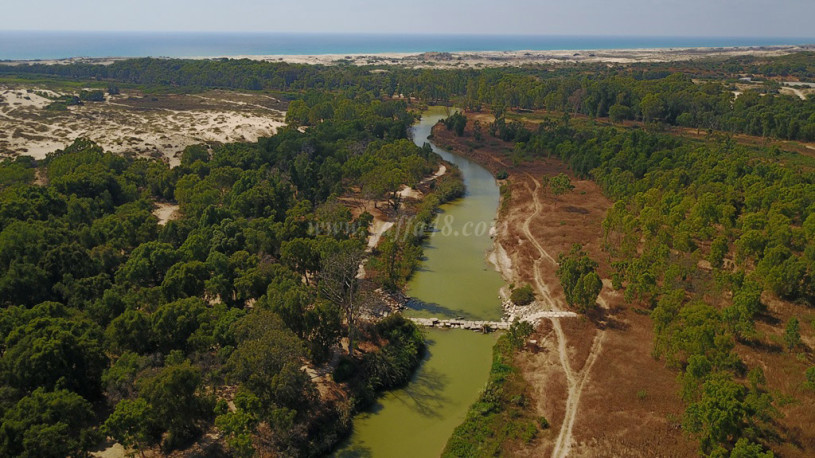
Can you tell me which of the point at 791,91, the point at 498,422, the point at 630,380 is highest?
the point at 791,91

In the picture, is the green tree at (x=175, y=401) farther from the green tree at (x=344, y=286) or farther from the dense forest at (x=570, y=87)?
the dense forest at (x=570, y=87)

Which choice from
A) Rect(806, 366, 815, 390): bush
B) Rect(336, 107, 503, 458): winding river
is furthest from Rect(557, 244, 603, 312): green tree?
Rect(806, 366, 815, 390): bush

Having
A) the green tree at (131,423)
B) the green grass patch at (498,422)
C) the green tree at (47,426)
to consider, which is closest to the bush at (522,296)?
the green grass patch at (498,422)

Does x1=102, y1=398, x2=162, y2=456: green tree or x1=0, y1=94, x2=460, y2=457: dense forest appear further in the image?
x1=0, y1=94, x2=460, y2=457: dense forest

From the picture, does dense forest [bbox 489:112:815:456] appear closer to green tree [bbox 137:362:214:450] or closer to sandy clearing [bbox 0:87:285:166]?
green tree [bbox 137:362:214:450]

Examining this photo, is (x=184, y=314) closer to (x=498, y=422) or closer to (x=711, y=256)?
(x=498, y=422)

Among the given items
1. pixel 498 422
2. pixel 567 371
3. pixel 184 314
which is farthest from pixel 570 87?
pixel 184 314
